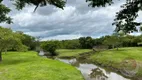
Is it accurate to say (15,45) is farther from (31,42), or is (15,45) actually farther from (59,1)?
(31,42)

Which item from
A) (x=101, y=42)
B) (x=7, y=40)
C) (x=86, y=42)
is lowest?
(x=101, y=42)

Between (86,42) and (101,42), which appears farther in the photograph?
(86,42)

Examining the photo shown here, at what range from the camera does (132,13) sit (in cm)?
1627

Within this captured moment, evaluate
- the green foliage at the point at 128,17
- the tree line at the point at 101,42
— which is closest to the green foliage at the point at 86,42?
the tree line at the point at 101,42

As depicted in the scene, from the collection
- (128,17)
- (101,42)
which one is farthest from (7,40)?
(101,42)

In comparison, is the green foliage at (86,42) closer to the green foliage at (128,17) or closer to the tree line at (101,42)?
the tree line at (101,42)

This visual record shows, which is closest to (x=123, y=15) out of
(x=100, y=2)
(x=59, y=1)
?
(x=100, y=2)

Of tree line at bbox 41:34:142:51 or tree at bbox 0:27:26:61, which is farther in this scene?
tree line at bbox 41:34:142:51

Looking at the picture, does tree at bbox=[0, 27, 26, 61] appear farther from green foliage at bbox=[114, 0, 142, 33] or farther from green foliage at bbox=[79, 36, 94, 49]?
green foliage at bbox=[79, 36, 94, 49]

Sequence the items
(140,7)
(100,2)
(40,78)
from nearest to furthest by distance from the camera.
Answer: (100,2) → (140,7) → (40,78)

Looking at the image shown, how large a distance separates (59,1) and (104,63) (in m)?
47.2

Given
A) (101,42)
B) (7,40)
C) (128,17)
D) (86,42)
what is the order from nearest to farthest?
(128,17) < (7,40) < (101,42) < (86,42)

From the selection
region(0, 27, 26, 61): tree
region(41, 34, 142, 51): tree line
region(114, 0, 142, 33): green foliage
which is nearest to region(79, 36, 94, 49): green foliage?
region(41, 34, 142, 51): tree line

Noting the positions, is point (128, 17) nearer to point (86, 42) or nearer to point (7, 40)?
point (7, 40)
